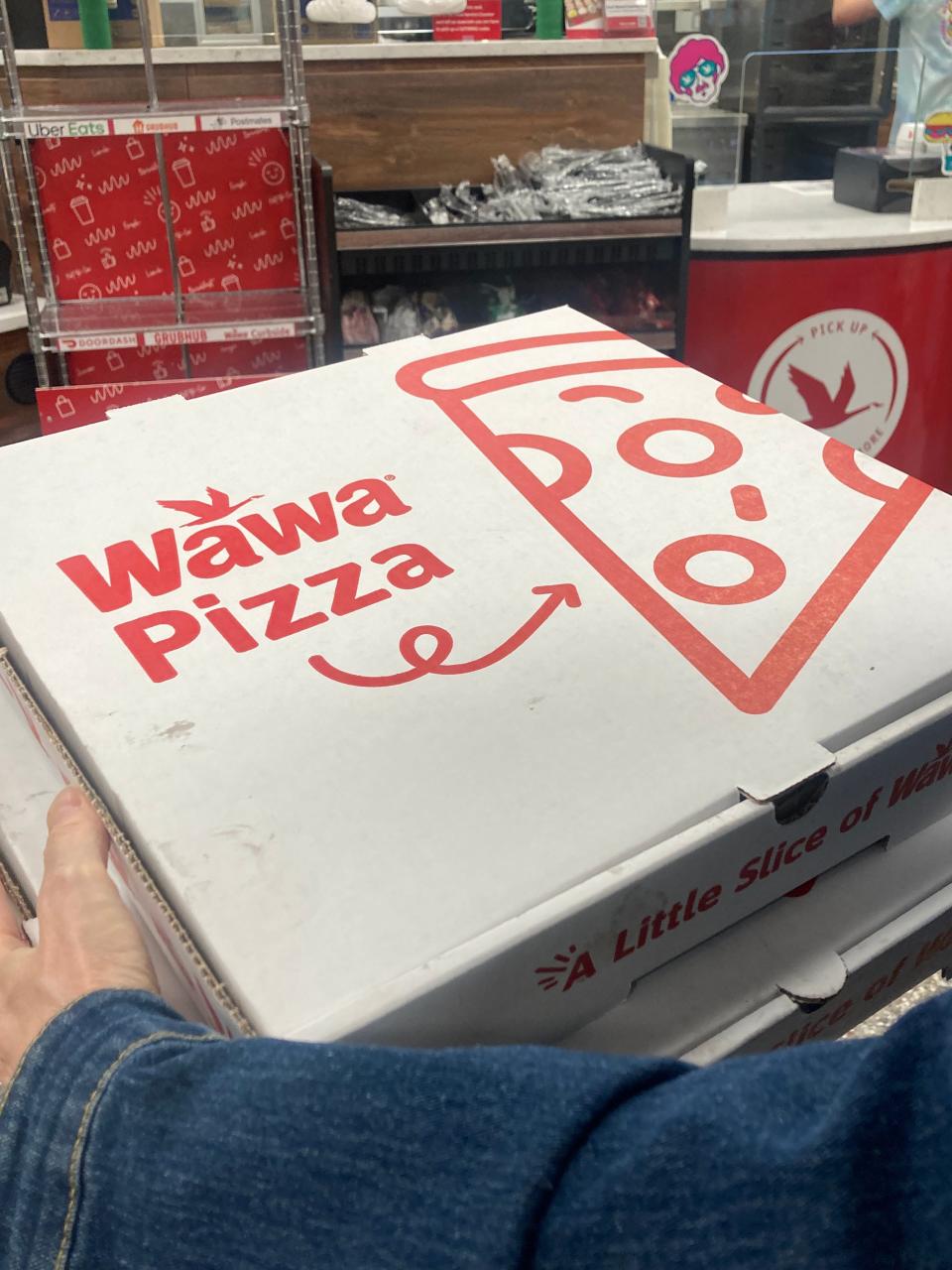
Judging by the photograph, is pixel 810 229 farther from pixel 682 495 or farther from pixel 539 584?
pixel 539 584

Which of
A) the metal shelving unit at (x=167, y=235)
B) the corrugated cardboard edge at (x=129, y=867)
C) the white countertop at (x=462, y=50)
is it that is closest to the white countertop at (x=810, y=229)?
the white countertop at (x=462, y=50)

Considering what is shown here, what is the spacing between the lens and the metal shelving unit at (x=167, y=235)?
1.98 m

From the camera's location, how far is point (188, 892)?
1.81 ft

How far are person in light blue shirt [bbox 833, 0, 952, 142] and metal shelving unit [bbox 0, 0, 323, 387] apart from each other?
2.83 metres

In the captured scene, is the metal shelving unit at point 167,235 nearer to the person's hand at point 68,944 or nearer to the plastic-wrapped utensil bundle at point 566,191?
the plastic-wrapped utensil bundle at point 566,191

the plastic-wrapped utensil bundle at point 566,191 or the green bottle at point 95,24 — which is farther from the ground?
the green bottle at point 95,24

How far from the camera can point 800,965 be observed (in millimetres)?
702

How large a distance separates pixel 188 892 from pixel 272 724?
127 millimetres

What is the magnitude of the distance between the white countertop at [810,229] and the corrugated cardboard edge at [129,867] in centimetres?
234

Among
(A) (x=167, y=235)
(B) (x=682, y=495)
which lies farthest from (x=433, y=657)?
(A) (x=167, y=235)

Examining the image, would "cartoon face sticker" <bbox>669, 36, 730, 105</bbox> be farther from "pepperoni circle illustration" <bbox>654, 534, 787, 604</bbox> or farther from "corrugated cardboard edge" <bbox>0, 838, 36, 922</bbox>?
"corrugated cardboard edge" <bbox>0, 838, 36, 922</bbox>

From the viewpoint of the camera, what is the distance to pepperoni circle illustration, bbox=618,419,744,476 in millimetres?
875

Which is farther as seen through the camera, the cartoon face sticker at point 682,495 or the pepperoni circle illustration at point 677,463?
the pepperoni circle illustration at point 677,463

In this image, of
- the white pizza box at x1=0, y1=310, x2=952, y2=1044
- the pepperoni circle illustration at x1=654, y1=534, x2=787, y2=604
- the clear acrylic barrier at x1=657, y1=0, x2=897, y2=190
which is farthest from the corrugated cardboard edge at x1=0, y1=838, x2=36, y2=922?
the clear acrylic barrier at x1=657, y1=0, x2=897, y2=190
